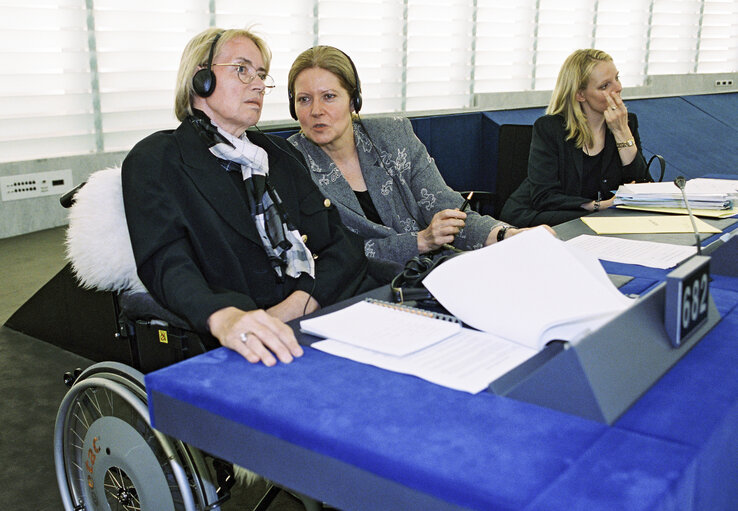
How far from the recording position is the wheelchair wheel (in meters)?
1.52

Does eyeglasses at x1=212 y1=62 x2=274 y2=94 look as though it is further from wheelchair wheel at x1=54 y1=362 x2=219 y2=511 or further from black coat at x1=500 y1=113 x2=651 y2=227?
black coat at x1=500 y1=113 x2=651 y2=227

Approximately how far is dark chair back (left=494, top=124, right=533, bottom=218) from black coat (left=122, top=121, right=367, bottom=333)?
291cm

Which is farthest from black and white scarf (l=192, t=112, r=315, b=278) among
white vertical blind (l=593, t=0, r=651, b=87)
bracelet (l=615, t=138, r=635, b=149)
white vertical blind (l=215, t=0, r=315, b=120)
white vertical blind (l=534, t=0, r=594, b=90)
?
white vertical blind (l=593, t=0, r=651, b=87)

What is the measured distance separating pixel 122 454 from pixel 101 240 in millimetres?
508

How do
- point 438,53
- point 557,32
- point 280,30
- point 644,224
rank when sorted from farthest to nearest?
point 557,32 → point 438,53 → point 280,30 → point 644,224

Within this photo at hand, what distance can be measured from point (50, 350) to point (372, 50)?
3460 millimetres

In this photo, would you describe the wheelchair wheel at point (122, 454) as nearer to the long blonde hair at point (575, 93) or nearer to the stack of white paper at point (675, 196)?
the stack of white paper at point (675, 196)

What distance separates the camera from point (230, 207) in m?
1.89

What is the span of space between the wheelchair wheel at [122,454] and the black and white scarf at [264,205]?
20.1 inches

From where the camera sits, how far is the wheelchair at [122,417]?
1.55 m

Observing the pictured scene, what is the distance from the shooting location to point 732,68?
8.89 meters

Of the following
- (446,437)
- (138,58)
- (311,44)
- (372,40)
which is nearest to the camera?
(446,437)

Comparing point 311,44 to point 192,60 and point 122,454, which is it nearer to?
point 192,60

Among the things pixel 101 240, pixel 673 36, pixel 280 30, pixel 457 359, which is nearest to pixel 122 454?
pixel 101 240
